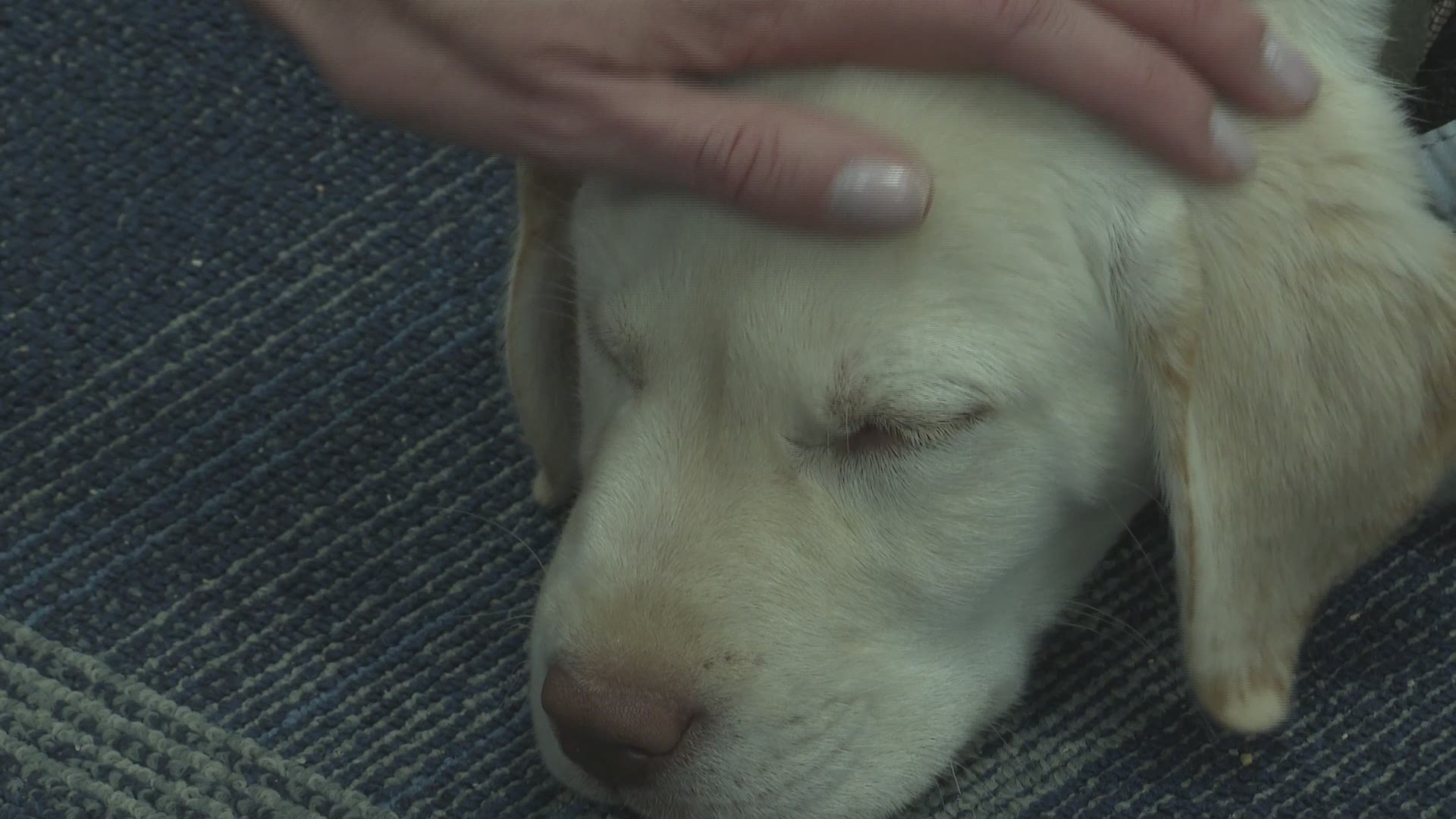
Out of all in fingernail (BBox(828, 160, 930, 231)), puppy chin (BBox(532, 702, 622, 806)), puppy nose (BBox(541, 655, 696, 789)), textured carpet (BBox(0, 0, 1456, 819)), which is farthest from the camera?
textured carpet (BBox(0, 0, 1456, 819))

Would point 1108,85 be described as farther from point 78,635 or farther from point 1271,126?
point 78,635

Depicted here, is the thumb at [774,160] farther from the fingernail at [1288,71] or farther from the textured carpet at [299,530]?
the textured carpet at [299,530]

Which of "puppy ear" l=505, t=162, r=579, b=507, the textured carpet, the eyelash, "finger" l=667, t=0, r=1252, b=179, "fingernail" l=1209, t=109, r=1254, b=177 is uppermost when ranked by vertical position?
"finger" l=667, t=0, r=1252, b=179

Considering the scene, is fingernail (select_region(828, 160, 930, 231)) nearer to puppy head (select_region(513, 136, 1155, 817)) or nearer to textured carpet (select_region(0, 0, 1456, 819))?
puppy head (select_region(513, 136, 1155, 817))

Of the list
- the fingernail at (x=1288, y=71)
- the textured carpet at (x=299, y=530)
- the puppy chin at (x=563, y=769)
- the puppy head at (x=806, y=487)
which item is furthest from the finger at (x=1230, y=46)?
the puppy chin at (x=563, y=769)

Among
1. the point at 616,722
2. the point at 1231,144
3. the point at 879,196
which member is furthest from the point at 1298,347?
the point at 616,722

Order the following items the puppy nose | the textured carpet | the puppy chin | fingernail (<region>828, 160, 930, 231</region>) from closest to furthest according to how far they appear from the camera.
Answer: fingernail (<region>828, 160, 930, 231</region>) < the puppy nose < the puppy chin < the textured carpet

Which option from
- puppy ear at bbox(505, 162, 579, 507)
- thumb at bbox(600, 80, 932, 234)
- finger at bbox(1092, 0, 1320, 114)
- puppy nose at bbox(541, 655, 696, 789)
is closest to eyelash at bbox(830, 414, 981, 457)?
thumb at bbox(600, 80, 932, 234)
